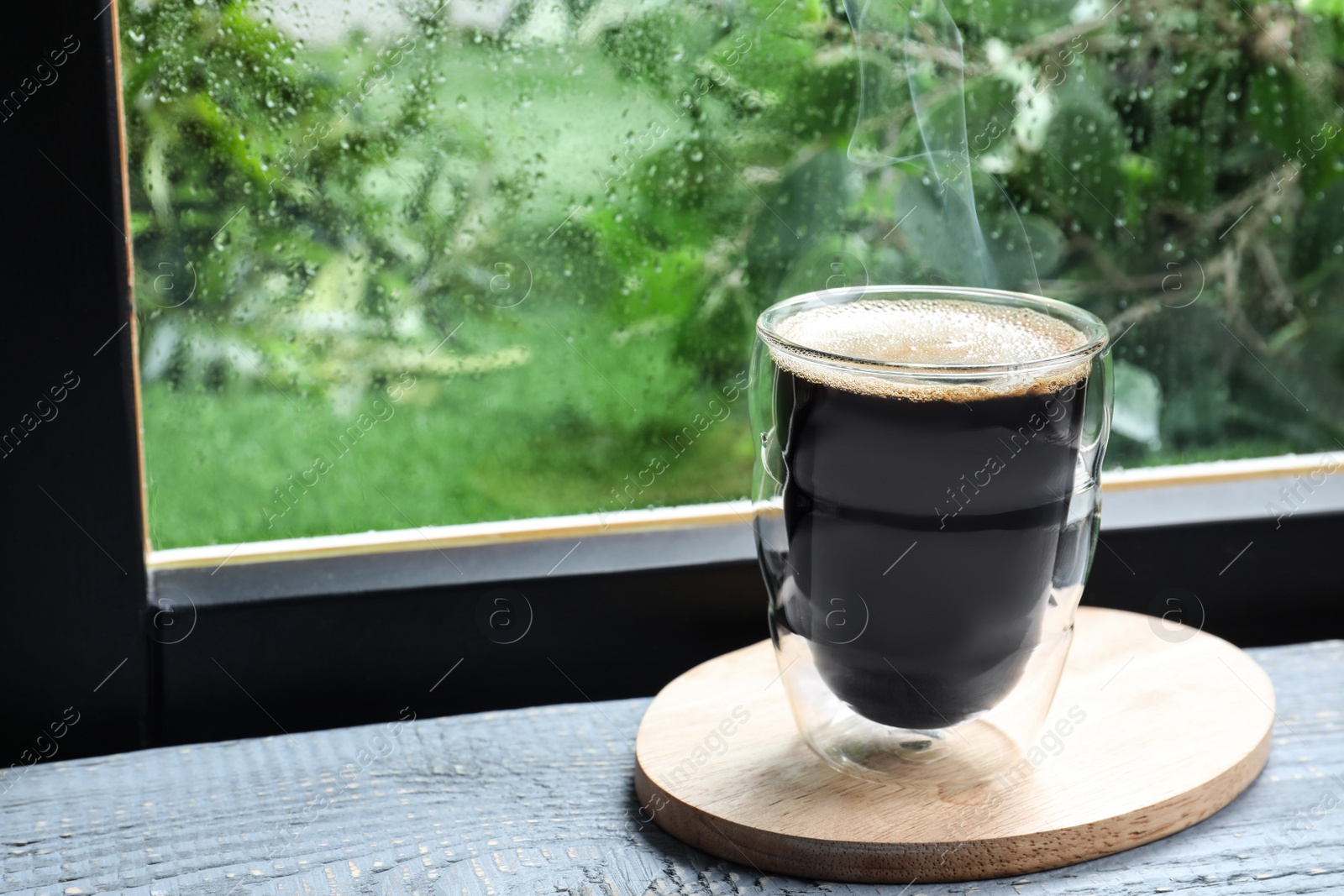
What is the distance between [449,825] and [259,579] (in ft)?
0.70

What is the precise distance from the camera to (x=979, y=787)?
0.61 meters

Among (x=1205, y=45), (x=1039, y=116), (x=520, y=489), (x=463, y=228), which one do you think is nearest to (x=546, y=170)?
(x=463, y=228)

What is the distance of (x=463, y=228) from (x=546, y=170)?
0.20 ft

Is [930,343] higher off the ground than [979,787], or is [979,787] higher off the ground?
[930,343]

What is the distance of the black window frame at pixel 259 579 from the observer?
0.64m

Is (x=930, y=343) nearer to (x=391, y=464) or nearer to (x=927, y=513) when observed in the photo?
(x=927, y=513)

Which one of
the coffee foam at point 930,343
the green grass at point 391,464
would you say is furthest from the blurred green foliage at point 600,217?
the coffee foam at point 930,343

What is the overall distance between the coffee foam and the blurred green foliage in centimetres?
15

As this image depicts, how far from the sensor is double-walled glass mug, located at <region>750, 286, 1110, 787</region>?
1.82 feet

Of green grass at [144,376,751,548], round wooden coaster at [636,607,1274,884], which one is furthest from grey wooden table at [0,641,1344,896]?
green grass at [144,376,751,548]

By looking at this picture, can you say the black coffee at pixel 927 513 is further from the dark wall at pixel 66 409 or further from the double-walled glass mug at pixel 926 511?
the dark wall at pixel 66 409

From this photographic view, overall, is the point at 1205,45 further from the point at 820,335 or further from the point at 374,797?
the point at 374,797

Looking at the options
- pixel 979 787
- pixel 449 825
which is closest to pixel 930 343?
pixel 979 787

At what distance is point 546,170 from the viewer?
29.4 inches
